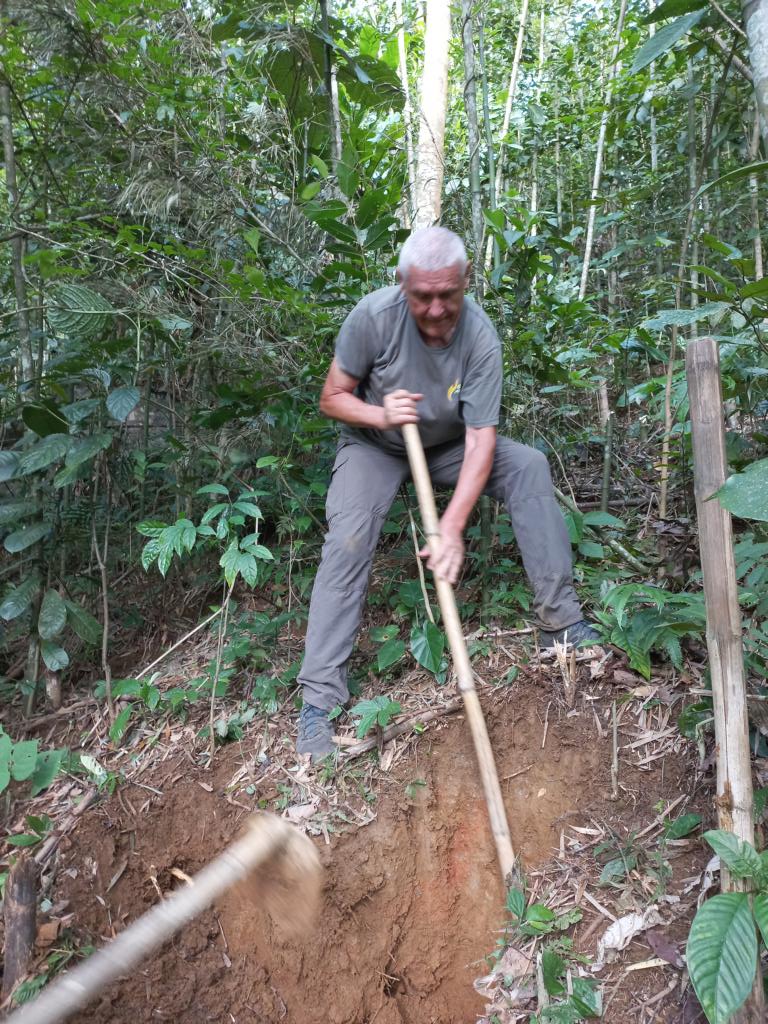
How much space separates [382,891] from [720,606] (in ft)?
4.87

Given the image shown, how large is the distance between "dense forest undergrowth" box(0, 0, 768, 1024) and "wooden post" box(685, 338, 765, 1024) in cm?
17

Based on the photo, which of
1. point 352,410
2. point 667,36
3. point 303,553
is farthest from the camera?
point 303,553

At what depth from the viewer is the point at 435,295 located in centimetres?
223

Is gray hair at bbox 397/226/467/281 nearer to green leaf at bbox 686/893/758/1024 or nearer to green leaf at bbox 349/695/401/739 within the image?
green leaf at bbox 349/695/401/739

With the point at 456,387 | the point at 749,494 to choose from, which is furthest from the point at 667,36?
the point at 749,494

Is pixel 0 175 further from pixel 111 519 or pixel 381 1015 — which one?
pixel 381 1015

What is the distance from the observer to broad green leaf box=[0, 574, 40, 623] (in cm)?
265

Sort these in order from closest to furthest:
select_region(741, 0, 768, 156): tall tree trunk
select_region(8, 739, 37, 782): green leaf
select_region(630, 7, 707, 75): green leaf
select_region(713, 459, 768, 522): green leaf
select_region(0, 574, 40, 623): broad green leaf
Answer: select_region(713, 459, 768, 522): green leaf
select_region(741, 0, 768, 156): tall tree trunk
select_region(630, 7, 707, 75): green leaf
select_region(8, 739, 37, 782): green leaf
select_region(0, 574, 40, 623): broad green leaf

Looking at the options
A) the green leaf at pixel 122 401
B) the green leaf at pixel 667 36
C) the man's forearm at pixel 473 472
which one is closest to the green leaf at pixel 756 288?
the green leaf at pixel 667 36

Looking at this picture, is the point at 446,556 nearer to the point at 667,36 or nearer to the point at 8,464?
the point at 667,36

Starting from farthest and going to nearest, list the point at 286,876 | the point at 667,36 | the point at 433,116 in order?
the point at 433,116 → the point at 286,876 → the point at 667,36

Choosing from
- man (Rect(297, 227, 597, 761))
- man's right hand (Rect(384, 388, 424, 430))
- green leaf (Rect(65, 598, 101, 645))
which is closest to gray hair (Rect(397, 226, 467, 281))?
man (Rect(297, 227, 597, 761))

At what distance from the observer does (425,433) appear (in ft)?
8.38

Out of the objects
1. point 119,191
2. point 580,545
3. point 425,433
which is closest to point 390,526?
point 425,433
